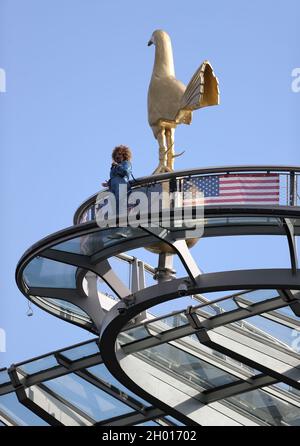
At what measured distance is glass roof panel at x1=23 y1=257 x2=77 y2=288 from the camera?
121 ft

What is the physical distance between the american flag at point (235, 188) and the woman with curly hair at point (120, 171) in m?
1.29

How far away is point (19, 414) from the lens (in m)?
44.2

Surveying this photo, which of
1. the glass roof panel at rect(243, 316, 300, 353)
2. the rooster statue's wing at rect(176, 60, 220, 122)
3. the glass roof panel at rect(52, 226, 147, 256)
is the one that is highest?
the rooster statue's wing at rect(176, 60, 220, 122)

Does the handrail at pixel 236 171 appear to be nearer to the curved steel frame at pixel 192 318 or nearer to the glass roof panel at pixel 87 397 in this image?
the curved steel frame at pixel 192 318

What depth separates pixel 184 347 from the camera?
1598 inches

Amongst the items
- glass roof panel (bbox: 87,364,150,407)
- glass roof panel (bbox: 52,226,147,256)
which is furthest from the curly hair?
glass roof panel (bbox: 87,364,150,407)

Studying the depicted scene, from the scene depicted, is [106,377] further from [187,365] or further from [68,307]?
[68,307]

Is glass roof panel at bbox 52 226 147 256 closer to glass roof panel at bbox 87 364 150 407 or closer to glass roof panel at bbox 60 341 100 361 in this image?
glass roof panel at bbox 60 341 100 361

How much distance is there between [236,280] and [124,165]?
3153 mm

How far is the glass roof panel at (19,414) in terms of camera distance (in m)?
44.0

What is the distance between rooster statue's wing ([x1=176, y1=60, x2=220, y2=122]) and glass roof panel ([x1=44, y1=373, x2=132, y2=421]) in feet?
29.0

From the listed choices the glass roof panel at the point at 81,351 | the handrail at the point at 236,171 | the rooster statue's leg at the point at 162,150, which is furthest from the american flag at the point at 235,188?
the glass roof panel at the point at 81,351
